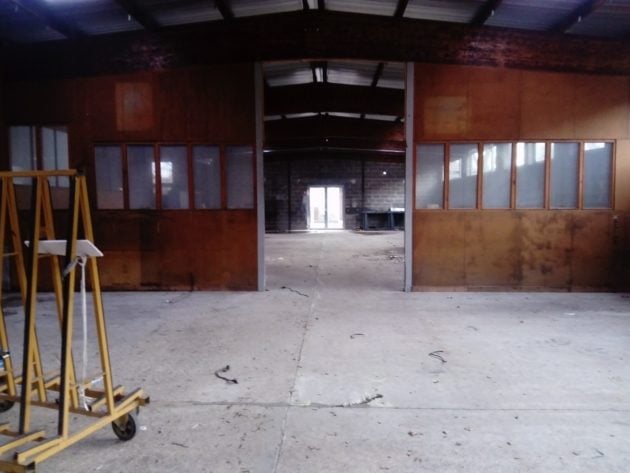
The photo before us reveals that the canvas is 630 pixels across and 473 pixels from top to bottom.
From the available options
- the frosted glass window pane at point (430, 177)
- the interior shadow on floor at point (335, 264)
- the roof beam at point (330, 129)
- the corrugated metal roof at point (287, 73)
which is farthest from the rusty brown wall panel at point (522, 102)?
the roof beam at point (330, 129)

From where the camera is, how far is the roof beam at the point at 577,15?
532 centimetres

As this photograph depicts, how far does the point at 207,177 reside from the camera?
256 inches

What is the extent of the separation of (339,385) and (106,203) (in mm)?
4941

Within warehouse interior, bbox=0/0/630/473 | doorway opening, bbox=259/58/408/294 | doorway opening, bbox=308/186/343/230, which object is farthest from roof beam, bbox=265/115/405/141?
warehouse interior, bbox=0/0/630/473

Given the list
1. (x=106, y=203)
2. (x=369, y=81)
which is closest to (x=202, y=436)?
(x=106, y=203)

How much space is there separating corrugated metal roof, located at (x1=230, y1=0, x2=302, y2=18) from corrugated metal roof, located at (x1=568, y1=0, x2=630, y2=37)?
391 cm

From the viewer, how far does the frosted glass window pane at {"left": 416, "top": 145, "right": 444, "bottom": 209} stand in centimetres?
639

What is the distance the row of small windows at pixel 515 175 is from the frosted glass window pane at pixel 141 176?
391 centimetres

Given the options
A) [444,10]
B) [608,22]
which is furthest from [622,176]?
[444,10]

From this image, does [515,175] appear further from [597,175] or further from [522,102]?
[597,175]

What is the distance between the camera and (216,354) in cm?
382

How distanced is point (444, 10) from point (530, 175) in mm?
2625

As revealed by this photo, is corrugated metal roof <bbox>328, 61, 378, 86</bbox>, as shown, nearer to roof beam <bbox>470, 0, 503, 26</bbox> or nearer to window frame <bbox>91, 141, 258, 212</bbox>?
roof beam <bbox>470, 0, 503, 26</bbox>

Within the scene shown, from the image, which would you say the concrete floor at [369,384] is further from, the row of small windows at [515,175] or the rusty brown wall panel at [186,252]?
the row of small windows at [515,175]
